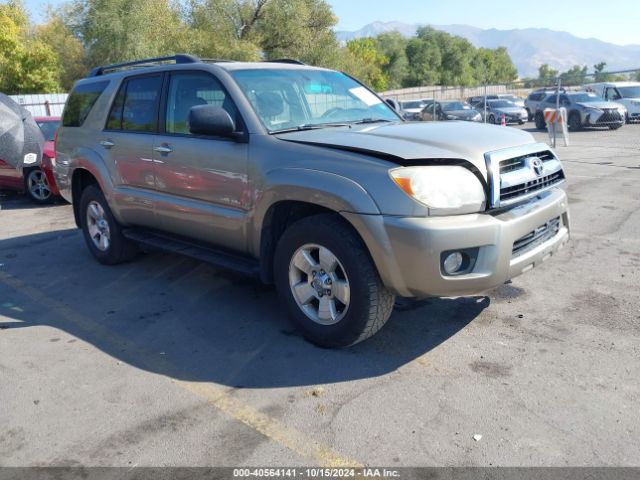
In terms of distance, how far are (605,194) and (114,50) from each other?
26831 millimetres

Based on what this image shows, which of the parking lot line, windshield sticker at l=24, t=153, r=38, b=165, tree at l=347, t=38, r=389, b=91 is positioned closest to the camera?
the parking lot line

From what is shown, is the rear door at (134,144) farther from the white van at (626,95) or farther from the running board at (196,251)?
the white van at (626,95)

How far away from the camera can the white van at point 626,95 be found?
2436 centimetres

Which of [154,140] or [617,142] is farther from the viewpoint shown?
[617,142]

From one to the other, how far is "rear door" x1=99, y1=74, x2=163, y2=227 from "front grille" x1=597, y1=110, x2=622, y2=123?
20.5 meters

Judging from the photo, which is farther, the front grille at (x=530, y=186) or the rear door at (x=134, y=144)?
the rear door at (x=134, y=144)

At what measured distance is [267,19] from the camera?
32875mm

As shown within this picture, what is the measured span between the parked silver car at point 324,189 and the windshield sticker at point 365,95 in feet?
0.05

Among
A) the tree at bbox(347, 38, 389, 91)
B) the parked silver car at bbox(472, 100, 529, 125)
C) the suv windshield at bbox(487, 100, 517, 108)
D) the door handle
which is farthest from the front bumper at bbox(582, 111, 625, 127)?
the tree at bbox(347, 38, 389, 91)

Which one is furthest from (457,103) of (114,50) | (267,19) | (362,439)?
(362,439)

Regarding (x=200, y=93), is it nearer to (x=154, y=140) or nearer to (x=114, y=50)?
(x=154, y=140)

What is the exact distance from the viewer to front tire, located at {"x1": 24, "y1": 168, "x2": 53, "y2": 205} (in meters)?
10.3

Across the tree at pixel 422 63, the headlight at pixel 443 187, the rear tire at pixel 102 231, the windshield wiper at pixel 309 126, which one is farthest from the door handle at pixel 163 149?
the tree at pixel 422 63

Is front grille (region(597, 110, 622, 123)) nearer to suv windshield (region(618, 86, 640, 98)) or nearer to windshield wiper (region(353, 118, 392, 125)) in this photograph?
suv windshield (region(618, 86, 640, 98))
